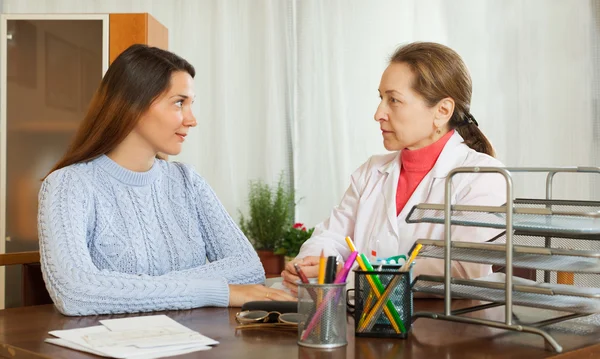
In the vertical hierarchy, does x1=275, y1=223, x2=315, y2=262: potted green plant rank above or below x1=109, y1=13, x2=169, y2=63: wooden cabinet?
below

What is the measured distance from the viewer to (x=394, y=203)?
226 cm

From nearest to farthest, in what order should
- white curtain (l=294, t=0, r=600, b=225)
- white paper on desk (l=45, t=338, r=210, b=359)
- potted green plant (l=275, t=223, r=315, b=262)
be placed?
white paper on desk (l=45, t=338, r=210, b=359) < white curtain (l=294, t=0, r=600, b=225) < potted green plant (l=275, t=223, r=315, b=262)

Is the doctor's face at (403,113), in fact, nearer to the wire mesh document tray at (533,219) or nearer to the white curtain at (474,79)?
the wire mesh document tray at (533,219)

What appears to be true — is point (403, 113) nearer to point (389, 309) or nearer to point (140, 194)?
point (140, 194)

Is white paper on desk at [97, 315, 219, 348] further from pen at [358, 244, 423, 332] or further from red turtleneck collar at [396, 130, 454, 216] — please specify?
red turtleneck collar at [396, 130, 454, 216]

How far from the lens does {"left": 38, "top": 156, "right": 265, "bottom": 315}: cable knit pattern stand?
174 cm

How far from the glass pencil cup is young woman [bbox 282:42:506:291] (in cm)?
91

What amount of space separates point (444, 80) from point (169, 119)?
2.69 ft

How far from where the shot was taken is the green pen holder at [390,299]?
1.33 meters

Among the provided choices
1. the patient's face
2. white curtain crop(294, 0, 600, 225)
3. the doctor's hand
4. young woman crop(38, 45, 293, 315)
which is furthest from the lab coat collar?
white curtain crop(294, 0, 600, 225)

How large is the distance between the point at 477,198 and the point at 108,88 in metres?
1.08

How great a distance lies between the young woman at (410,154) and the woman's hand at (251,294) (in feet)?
1.15

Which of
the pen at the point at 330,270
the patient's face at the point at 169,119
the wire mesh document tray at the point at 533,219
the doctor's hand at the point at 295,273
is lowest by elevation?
the doctor's hand at the point at 295,273

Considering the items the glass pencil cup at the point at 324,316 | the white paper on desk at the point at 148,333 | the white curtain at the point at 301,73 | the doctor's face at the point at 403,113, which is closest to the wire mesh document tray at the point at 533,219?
the glass pencil cup at the point at 324,316
